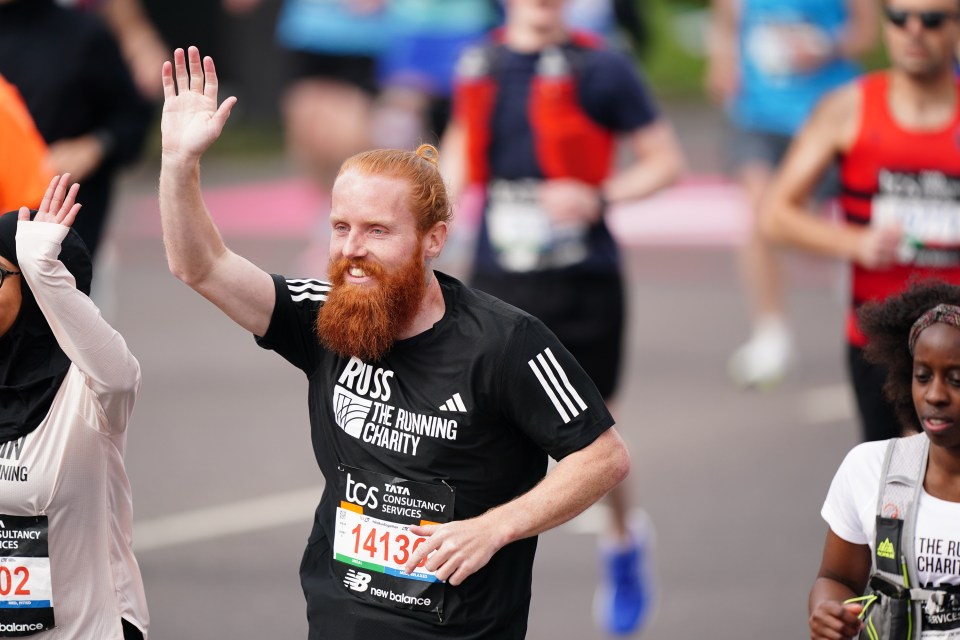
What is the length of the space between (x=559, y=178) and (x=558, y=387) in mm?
3071

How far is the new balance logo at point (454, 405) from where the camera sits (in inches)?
149

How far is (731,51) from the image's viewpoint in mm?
10773

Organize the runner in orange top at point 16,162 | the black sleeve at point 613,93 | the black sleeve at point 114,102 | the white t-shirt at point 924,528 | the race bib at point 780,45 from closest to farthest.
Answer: the white t-shirt at point 924,528 < the runner in orange top at point 16,162 < the black sleeve at point 613,93 < the black sleeve at point 114,102 < the race bib at point 780,45

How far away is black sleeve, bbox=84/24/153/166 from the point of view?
7625 millimetres

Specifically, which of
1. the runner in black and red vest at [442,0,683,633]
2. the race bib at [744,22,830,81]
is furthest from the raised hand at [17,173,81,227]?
the race bib at [744,22,830,81]

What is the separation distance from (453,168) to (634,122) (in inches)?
30.4

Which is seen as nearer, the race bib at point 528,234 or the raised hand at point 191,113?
the raised hand at point 191,113

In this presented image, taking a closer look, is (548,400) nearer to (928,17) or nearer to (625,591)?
(928,17)

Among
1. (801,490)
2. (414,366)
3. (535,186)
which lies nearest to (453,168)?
(535,186)

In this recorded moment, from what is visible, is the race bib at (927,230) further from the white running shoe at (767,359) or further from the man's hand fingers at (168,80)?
the white running shoe at (767,359)

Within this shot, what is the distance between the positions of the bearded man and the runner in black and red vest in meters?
2.75

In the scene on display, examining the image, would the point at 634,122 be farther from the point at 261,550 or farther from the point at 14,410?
the point at 14,410

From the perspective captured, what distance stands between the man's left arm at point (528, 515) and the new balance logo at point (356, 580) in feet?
0.77

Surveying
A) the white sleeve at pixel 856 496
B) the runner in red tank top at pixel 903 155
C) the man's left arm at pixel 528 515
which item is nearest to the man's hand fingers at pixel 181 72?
the man's left arm at pixel 528 515
